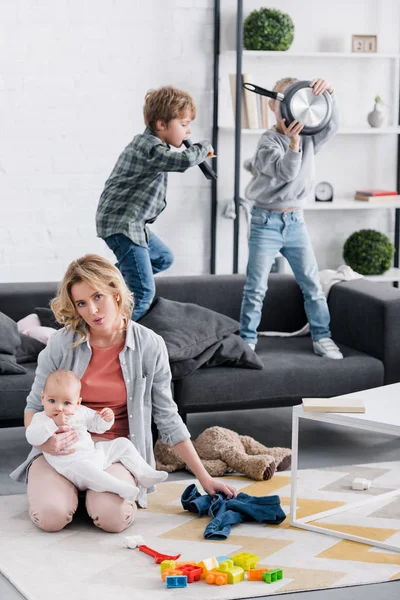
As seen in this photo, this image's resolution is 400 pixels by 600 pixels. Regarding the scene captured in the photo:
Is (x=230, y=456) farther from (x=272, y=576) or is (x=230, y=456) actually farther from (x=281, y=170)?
(x=281, y=170)

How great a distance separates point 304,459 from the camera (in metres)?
3.72

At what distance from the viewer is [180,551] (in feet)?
9.19

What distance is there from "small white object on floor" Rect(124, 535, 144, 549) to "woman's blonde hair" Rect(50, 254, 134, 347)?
579mm

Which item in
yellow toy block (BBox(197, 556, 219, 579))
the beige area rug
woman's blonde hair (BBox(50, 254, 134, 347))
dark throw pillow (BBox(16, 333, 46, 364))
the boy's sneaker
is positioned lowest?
the beige area rug

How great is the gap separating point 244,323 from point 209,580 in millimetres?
1763

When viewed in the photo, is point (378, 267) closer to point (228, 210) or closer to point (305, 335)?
point (228, 210)

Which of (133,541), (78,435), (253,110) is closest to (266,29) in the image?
(253,110)

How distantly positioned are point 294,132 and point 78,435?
1.68m

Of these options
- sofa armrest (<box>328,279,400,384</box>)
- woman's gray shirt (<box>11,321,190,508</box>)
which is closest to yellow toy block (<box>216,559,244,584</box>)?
woman's gray shirt (<box>11,321,190,508</box>)

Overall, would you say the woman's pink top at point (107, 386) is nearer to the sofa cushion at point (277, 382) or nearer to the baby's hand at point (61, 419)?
the baby's hand at point (61, 419)

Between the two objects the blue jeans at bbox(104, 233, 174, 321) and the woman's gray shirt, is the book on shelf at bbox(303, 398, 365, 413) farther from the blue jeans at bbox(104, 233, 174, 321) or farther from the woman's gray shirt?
the blue jeans at bbox(104, 233, 174, 321)

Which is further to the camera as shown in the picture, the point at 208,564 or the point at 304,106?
the point at 304,106

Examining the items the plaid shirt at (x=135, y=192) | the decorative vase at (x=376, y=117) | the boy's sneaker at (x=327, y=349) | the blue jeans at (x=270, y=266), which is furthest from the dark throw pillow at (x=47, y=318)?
the decorative vase at (x=376, y=117)

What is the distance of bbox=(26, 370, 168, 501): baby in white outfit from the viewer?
2900 millimetres
